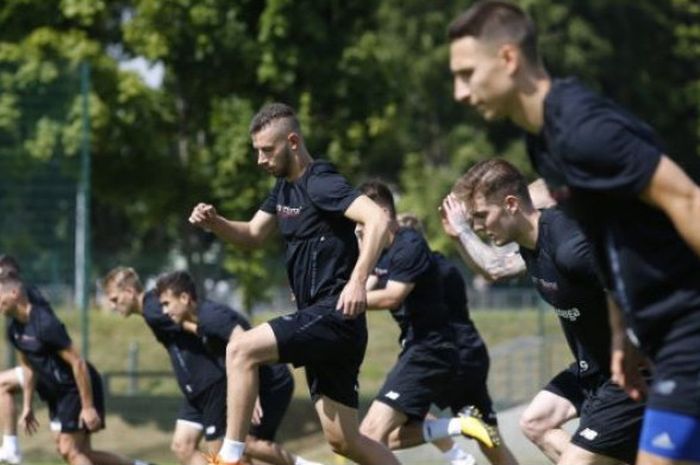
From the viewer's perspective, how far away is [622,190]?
5.46 m

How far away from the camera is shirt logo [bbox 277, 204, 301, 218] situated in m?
9.34

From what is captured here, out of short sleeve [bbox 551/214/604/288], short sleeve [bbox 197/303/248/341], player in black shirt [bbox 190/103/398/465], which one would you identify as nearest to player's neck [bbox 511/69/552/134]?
short sleeve [bbox 551/214/604/288]

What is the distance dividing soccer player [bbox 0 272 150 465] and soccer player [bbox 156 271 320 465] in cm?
111

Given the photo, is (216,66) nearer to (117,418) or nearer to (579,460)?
(117,418)

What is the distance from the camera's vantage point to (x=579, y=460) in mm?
8203

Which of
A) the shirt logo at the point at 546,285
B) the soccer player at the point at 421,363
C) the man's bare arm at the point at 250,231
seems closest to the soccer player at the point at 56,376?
the soccer player at the point at 421,363

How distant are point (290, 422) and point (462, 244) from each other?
9.80 metres

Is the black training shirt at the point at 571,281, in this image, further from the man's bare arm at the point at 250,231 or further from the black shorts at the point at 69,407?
the black shorts at the point at 69,407

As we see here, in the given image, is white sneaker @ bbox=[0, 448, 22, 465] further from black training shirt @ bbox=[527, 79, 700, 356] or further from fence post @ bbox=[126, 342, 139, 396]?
black training shirt @ bbox=[527, 79, 700, 356]

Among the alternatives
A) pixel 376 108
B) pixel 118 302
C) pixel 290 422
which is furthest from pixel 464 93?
pixel 376 108

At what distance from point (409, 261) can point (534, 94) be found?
5762 millimetres

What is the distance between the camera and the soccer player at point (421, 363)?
38.0 feet

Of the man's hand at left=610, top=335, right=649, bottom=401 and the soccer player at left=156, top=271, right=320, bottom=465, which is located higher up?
the man's hand at left=610, top=335, right=649, bottom=401

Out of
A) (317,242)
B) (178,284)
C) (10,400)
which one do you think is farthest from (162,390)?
(317,242)
